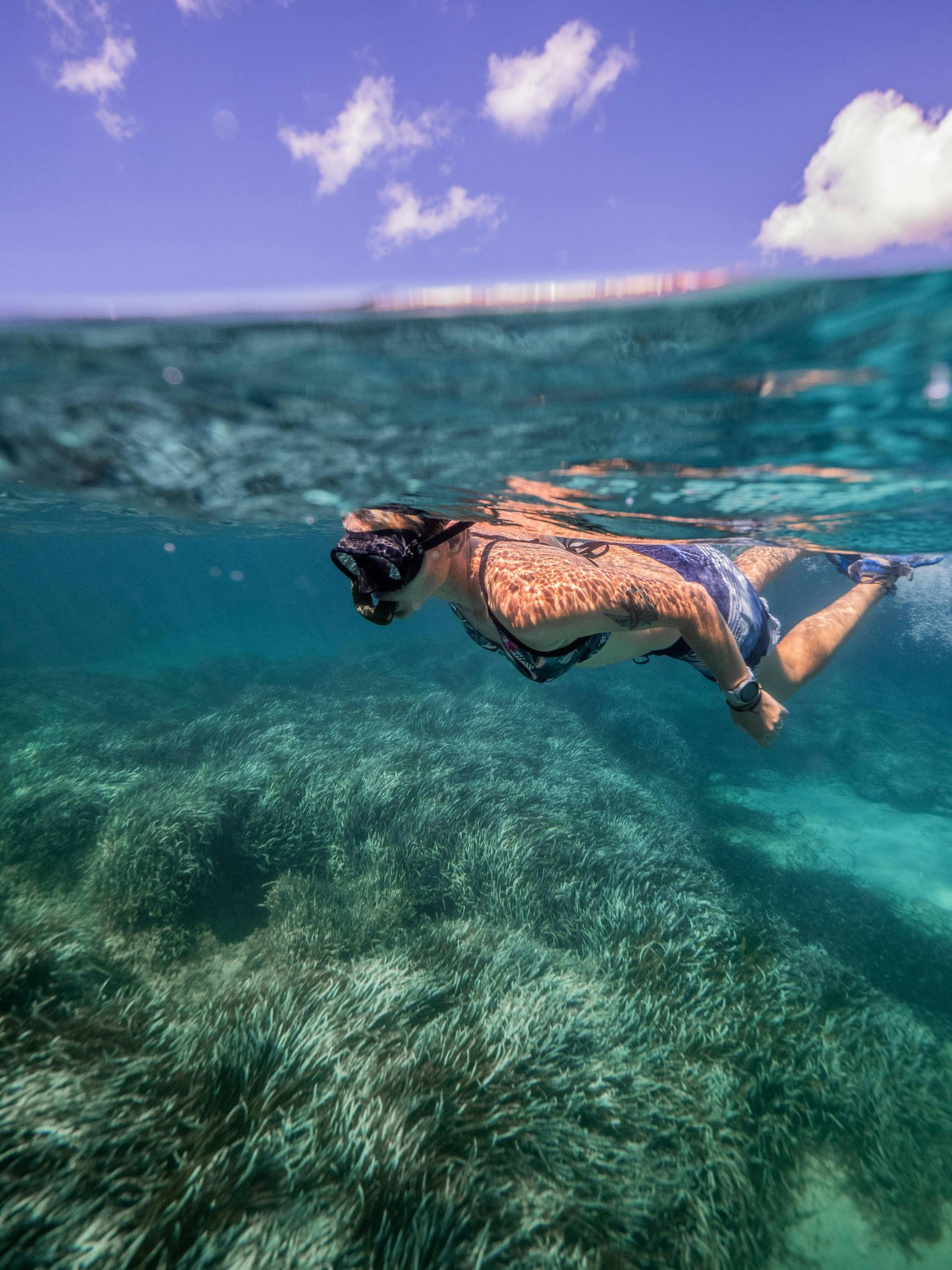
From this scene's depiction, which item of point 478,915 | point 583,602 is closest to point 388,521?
point 583,602

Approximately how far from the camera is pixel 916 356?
422 centimetres

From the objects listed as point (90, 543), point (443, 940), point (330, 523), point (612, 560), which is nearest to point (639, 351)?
point (612, 560)

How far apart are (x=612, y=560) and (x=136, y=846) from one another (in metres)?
8.72

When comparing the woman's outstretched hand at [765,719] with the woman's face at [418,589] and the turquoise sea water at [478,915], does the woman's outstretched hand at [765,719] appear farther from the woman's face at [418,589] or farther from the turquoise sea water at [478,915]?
the turquoise sea water at [478,915]

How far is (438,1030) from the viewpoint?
199 inches

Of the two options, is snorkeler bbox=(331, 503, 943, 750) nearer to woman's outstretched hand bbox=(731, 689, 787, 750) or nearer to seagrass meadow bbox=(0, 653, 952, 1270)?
woman's outstretched hand bbox=(731, 689, 787, 750)

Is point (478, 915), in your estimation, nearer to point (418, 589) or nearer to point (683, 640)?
point (683, 640)

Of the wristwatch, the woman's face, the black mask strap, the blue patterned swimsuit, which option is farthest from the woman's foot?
the woman's face

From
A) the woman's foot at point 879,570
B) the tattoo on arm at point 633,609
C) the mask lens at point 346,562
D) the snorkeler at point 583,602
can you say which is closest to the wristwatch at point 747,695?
the snorkeler at point 583,602

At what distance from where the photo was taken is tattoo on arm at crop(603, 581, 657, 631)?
313 cm

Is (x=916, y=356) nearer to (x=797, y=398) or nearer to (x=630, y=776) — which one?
(x=797, y=398)

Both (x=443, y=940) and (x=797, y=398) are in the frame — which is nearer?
(x=797, y=398)

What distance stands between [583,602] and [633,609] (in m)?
0.42

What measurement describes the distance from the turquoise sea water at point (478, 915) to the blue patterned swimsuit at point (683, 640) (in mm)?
1796
